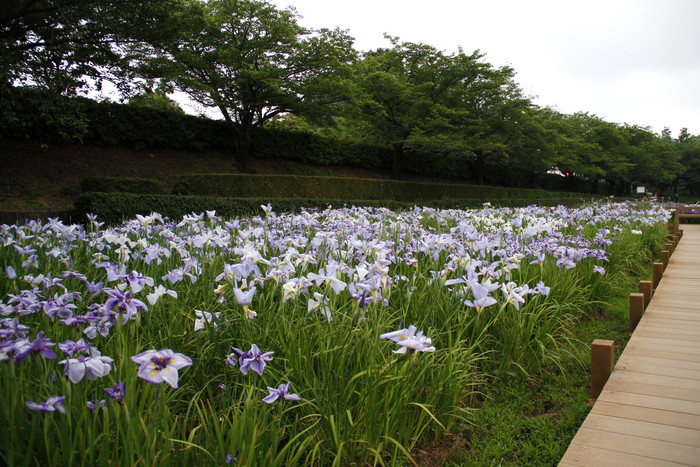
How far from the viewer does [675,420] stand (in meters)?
2.01

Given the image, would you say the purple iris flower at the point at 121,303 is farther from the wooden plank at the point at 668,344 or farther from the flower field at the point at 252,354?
the wooden plank at the point at 668,344

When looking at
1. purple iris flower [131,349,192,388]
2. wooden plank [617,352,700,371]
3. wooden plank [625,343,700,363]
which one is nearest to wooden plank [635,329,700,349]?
wooden plank [625,343,700,363]

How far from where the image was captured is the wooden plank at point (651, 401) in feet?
6.96

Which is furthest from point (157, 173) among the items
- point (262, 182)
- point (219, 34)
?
point (219, 34)

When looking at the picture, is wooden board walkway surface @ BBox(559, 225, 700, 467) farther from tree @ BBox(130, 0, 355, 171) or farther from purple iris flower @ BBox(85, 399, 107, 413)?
tree @ BBox(130, 0, 355, 171)

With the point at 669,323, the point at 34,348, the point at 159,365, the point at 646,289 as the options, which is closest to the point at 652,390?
the point at 669,323

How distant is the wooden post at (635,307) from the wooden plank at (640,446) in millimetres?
1698

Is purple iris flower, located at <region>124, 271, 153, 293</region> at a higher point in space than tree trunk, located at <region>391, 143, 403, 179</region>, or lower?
lower

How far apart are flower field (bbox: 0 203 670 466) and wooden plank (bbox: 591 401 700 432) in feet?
1.93

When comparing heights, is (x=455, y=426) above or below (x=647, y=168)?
below

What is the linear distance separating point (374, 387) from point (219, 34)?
14.4m

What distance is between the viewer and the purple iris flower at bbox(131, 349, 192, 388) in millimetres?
1101

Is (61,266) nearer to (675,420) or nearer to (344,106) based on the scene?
(675,420)

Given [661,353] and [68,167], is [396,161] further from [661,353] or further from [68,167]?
[661,353]
